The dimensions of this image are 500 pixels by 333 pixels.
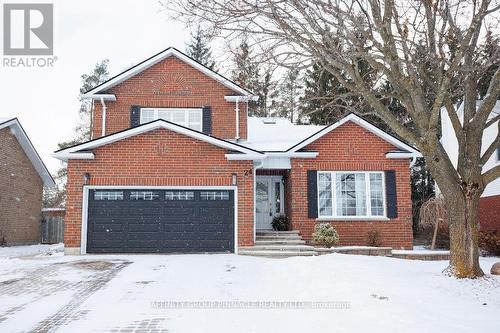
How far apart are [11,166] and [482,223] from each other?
2279 centimetres

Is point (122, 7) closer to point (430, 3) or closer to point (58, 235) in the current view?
point (430, 3)

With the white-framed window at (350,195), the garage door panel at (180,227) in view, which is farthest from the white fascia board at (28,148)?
the white-framed window at (350,195)

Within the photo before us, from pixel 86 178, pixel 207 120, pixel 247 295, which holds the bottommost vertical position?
pixel 247 295

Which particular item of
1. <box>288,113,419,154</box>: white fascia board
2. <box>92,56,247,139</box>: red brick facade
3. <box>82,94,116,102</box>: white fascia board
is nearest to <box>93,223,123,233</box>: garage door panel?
<box>92,56,247,139</box>: red brick facade

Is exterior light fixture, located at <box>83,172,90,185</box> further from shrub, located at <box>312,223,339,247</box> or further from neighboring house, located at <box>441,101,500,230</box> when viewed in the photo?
neighboring house, located at <box>441,101,500,230</box>

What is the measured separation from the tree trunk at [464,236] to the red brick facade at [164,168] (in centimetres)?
680

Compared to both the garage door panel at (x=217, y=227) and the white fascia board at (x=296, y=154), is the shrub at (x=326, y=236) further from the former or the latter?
the garage door panel at (x=217, y=227)

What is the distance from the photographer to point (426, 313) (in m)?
6.40

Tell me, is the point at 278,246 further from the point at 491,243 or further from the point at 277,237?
the point at 491,243

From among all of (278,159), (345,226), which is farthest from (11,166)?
(345,226)

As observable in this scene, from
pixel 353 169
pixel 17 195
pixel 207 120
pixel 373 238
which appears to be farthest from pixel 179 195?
pixel 17 195

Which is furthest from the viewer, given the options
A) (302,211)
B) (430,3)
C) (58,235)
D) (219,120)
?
(58,235)

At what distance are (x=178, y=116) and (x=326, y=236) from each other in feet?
24.1

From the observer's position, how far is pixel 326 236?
14.5 meters
